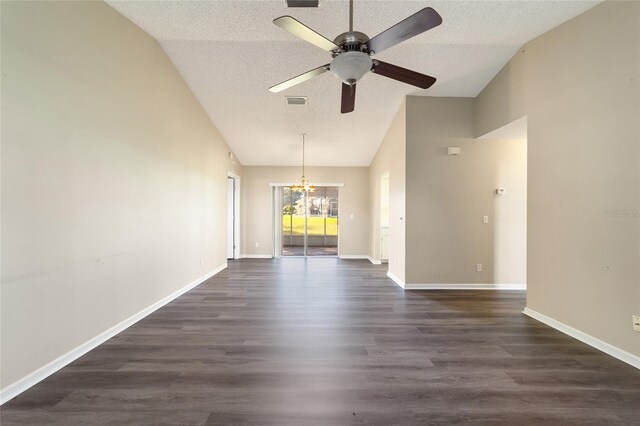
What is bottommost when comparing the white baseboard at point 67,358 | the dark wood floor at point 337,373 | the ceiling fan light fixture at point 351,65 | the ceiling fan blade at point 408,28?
the dark wood floor at point 337,373

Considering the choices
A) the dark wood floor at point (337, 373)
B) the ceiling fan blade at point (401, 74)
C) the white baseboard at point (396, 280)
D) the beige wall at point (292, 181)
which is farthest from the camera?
the beige wall at point (292, 181)

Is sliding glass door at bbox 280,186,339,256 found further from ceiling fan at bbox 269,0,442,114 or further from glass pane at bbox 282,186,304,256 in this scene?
ceiling fan at bbox 269,0,442,114

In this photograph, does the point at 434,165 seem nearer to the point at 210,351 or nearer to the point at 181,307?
the point at 210,351

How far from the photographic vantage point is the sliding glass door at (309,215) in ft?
27.8

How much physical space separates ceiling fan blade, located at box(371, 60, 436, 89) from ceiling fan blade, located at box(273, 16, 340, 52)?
0.41 m

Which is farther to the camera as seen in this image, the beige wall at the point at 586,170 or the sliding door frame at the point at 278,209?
the sliding door frame at the point at 278,209

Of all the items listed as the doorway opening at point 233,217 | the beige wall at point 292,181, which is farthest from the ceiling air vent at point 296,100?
the doorway opening at point 233,217

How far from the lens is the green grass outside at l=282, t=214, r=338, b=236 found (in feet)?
28.8

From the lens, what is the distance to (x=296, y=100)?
4.67 meters

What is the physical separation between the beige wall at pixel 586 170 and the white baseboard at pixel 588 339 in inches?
1.8

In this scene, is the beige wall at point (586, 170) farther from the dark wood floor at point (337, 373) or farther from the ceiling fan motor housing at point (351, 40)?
the ceiling fan motor housing at point (351, 40)

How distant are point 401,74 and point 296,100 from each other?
263 cm

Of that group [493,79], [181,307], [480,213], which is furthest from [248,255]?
[493,79]

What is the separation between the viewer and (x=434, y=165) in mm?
4543
